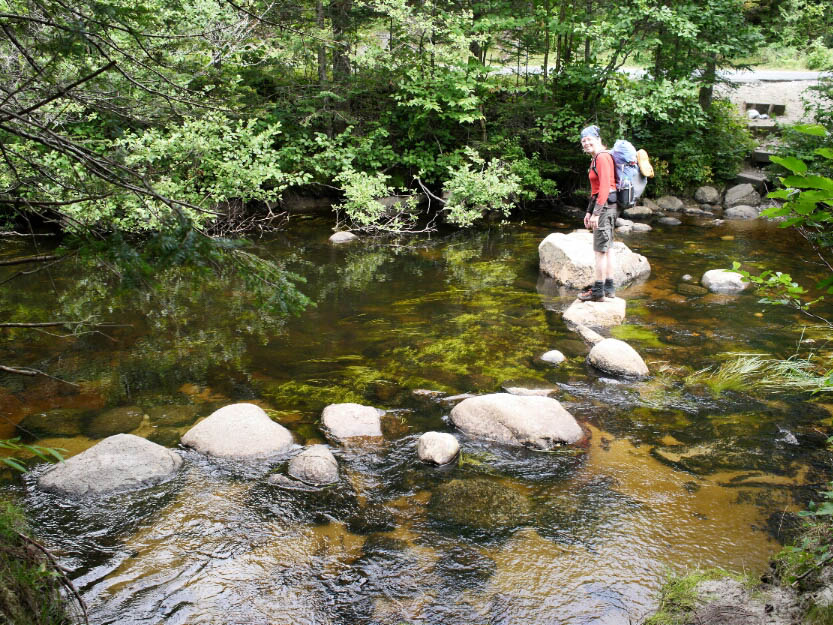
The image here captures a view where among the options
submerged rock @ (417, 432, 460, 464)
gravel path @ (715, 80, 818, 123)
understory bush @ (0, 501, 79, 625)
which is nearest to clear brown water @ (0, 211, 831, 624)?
submerged rock @ (417, 432, 460, 464)

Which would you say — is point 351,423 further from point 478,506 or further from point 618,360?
point 618,360

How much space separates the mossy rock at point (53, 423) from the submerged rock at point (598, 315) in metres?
6.18

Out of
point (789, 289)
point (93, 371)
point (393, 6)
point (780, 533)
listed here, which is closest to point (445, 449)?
point (780, 533)

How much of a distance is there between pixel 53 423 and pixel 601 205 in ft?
22.7

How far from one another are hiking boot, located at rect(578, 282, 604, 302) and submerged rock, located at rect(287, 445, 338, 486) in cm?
533

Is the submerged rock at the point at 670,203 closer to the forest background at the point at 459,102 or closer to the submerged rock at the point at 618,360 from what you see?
the forest background at the point at 459,102

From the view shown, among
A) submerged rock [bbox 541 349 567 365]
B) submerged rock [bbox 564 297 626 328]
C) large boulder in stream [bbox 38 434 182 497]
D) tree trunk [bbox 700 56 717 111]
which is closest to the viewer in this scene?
large boulder in stream [bbox 38 434 182 497]

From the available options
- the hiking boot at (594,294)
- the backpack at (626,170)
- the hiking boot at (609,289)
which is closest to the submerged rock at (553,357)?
the hiking boot at (594,294)

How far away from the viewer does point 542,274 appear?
37.4ft

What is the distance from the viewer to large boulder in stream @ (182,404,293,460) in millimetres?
5531

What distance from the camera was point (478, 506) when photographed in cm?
481

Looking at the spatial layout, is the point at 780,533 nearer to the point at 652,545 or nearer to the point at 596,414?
the point at 652,545

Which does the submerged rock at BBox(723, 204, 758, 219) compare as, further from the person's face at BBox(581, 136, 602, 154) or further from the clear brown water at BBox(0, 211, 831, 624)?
the person's face at BBox(581, 136, 602, 154)

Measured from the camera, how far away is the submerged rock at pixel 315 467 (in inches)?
203
